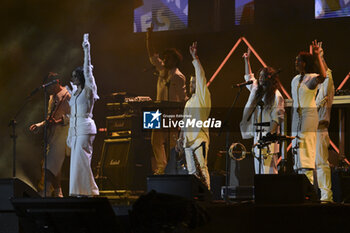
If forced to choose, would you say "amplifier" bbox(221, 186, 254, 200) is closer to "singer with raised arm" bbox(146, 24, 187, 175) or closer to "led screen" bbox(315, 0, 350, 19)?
"singer with raised arm" bbox(146, 24, 187, 175)

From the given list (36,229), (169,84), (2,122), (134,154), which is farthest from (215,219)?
(2,122)

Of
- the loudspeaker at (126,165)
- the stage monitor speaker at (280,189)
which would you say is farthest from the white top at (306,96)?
the loudspeaker at (126,165)

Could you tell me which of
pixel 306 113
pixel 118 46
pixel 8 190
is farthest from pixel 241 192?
pixel 118 46

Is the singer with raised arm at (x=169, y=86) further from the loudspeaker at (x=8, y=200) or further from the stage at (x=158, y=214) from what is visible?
the loudspeaker at (x=8, y=200)

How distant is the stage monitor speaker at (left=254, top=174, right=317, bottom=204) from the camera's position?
6.57 m

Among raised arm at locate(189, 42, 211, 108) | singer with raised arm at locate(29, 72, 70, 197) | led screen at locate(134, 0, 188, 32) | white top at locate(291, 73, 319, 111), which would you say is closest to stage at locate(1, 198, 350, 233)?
white top at locate(291, 73, 319, 111)

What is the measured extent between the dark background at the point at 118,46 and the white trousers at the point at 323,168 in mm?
2228

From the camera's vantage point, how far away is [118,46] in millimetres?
11477

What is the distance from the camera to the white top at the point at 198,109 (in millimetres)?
8648

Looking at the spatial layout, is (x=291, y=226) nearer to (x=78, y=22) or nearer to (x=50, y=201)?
(x=50, y=201)

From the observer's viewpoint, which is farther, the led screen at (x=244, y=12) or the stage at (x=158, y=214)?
the led screen at (x=244, y=12)

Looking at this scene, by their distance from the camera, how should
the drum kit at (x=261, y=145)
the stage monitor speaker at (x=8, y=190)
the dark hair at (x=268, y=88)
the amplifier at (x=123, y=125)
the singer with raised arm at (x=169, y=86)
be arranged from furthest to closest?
the singer with raised arm at (x=169, y=86) → the amplifier at (x=123, y=125) → the dark hair at (x=268, y=88) → the drum kit at (x=261, y=145) → the stage monitor speaker at (x=8, y=190)

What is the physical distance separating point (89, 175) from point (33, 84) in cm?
334

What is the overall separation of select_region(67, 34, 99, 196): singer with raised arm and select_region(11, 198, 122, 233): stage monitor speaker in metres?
3.25
